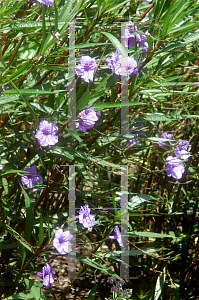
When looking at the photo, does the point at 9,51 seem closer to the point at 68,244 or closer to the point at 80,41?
the point at 80,41

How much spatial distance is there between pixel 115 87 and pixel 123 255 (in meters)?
0.60

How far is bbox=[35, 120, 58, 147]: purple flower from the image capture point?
85 cm

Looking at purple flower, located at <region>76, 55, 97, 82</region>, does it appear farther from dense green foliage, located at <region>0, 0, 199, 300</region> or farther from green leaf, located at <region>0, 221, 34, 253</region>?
green leaf, located at <region>0, 221, 34, 253</region>

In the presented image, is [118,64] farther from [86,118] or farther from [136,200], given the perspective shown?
[136,200]

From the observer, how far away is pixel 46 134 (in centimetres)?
87

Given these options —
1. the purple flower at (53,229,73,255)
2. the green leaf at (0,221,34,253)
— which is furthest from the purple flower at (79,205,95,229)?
the green leaf at (0,221,34,253)

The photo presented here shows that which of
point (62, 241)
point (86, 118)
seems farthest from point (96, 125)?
point (62, 241)

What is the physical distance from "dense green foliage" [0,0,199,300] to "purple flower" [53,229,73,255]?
2 cm

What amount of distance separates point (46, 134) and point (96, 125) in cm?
25

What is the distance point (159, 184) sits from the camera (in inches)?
57.1

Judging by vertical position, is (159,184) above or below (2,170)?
below

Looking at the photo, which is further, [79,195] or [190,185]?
[190,185]

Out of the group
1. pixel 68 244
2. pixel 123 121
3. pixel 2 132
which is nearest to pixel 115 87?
pixel 123 121

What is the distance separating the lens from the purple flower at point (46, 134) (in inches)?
33.4
